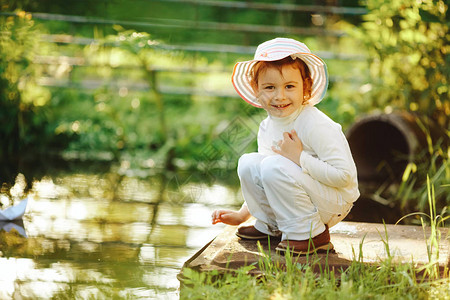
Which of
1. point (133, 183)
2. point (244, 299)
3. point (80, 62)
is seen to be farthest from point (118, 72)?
point (244, 299)

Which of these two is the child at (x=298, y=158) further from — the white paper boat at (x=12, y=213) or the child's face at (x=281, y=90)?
the white paper boat at (x=12, y=213)

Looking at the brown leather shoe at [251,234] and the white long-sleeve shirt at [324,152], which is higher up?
the white long-sleeve shirt at [324,152]

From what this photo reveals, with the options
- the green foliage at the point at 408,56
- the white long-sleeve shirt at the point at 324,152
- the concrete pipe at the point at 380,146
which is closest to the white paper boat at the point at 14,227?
the white long-sleeve shirt at the point at 324,152

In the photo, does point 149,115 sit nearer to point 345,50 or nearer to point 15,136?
point 15,136

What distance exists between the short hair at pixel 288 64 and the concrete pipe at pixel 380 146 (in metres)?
1.97

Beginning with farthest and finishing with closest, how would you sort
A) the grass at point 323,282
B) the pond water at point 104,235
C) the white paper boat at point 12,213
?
the white paper boat at point 12,213 < the pond water at point 104,235 < the grass at point 323,282

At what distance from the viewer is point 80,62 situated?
5965 mm

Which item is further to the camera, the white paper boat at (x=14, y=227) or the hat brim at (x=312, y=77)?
the white paper boat at (x=14, y=227)

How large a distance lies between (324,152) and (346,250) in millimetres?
424

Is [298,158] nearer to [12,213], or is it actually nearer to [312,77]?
[312,77]

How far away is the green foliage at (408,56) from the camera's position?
451 cm

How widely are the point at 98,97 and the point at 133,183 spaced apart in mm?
1267

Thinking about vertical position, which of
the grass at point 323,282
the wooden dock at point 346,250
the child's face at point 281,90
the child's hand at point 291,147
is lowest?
the grass at point 323,282

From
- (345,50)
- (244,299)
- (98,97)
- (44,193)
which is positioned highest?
(345,50)
